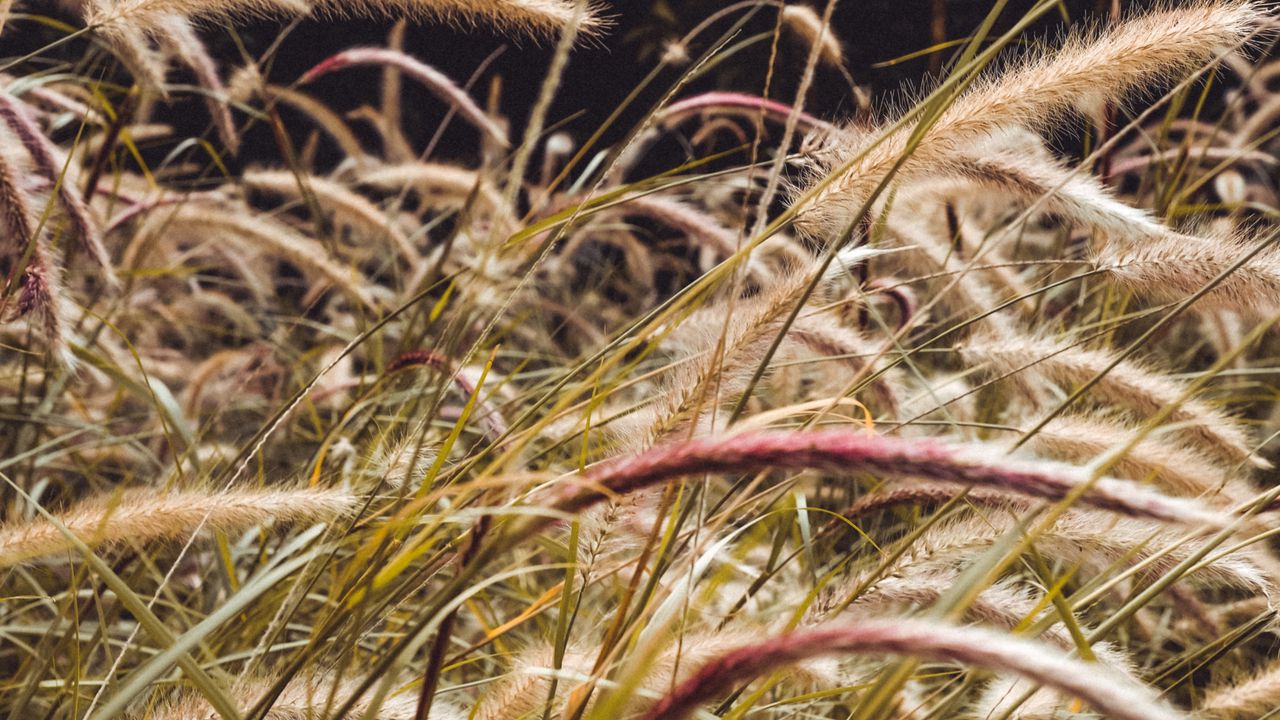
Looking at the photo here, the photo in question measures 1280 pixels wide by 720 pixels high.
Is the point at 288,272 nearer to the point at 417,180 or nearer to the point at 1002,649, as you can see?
the point at 417,180

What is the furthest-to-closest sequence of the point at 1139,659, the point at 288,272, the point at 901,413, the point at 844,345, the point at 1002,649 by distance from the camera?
the point at 288,272, the point at 1139,659, the point at 901,413, the point at 844,345, the point at 1002,649

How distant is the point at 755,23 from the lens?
4895 millimetres

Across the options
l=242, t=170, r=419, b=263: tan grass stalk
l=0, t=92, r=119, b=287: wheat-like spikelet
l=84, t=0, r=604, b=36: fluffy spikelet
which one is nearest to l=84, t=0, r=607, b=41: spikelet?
l=84, t=0, r=604, b=36: fluffy spikelet

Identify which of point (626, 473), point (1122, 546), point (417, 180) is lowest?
point (417, 180)

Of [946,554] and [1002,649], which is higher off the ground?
[1002,649]

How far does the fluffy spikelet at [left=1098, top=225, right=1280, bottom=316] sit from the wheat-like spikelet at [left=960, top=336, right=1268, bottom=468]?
0.42ft

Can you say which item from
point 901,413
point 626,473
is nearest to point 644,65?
point 901,413

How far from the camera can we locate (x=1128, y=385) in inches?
44.1

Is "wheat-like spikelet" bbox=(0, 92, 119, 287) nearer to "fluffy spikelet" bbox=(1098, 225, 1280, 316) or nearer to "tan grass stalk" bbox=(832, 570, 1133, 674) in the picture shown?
"tan grass stalk" bbox=(832, 570, 1133, 674)

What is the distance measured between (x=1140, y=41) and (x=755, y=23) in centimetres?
434

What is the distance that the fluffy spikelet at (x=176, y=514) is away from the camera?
2.45 feet

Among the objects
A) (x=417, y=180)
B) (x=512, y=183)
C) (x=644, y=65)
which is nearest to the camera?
(x=512, y=183)

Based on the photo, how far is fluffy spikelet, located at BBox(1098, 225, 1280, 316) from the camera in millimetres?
925

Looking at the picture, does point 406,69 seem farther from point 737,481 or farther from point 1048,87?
point 1048,87
